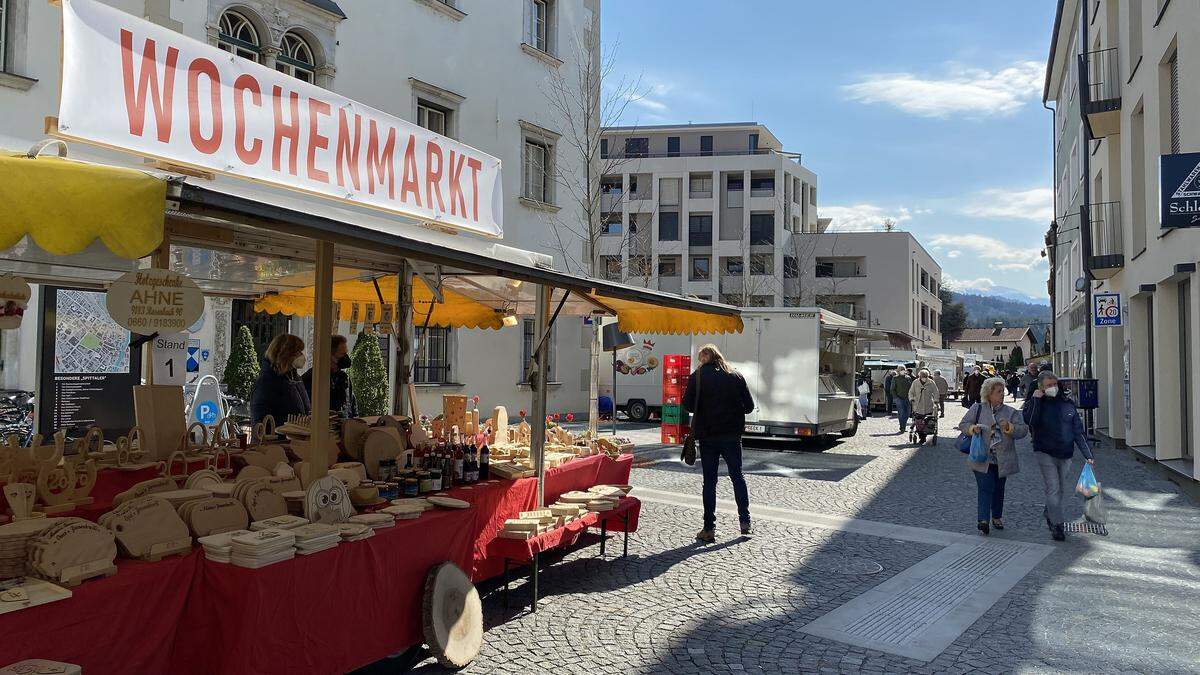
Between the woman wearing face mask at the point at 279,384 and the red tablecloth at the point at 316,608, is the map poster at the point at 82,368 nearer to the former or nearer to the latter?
the woman wearing face mask at the point at 279,384

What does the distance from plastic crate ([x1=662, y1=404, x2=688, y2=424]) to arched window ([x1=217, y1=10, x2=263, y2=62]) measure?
1005cm

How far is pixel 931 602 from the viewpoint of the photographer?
6.22m

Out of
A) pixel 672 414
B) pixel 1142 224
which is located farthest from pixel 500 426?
pixel 1142 224

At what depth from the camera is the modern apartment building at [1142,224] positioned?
1148cm

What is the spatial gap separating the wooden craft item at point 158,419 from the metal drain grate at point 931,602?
4.70m

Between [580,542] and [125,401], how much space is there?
665cm

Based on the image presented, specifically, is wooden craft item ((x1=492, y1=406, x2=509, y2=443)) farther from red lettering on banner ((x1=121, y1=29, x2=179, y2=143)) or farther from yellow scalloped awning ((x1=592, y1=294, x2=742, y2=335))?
red lettering on banner ((x1=121, y1=29, x2=179, y2=143))

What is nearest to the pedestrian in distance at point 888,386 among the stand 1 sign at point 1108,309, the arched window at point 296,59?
the stand 1 sign at point 1108,309

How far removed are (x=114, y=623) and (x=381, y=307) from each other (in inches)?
207

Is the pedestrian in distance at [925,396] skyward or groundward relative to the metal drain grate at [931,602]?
skyward

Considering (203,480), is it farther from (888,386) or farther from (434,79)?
(888,386)

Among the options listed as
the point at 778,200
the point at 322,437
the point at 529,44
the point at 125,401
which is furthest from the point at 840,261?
the point at 322,437

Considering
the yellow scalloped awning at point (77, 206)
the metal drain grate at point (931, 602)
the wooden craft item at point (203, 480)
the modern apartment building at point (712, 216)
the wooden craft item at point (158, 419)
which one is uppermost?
the modern apartment building at point (712, 216)

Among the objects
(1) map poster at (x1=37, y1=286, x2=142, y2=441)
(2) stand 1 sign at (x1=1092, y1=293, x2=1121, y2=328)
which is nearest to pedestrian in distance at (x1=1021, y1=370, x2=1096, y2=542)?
(2) stand 1 sign at (x1=1092, y1=293, x2=1121, y2=328)
